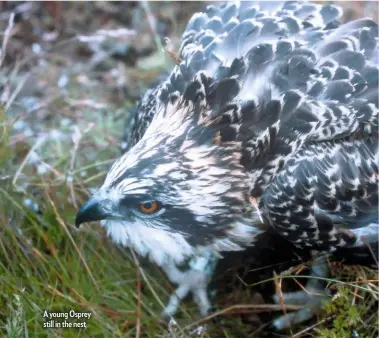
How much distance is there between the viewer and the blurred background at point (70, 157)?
146 inches

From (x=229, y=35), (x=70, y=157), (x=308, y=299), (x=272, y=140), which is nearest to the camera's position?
(x=272, y=140)

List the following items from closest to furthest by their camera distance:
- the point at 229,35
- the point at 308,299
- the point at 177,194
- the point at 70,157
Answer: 1. the point at 177,194
2. the point at 229,35
3. the point at 308,299
4. the point at 70,157

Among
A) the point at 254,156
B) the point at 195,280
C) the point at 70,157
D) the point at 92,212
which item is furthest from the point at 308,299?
the point at 70,157

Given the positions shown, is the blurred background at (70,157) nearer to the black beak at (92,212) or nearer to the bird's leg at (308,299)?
the bird's leg at (308,299)

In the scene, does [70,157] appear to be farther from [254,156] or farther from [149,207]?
[254,156]

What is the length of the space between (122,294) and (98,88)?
2.73 meters

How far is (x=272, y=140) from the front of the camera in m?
3.40

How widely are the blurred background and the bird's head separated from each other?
52 cm

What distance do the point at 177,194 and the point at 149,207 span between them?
167 millimetres

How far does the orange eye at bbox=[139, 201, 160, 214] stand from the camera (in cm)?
322

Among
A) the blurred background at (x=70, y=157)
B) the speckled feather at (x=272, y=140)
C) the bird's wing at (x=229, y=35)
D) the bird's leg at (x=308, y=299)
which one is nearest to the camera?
the speckled feather at (x=272, y=140)

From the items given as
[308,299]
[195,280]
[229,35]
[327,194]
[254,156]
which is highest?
[229,35]

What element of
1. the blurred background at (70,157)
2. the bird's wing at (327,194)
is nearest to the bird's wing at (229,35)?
the bird's wing at (327,194)

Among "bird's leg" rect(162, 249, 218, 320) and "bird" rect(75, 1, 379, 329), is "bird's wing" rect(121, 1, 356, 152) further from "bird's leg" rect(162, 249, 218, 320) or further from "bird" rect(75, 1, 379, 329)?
"bird's leg" rect(162, 249, 218, 320)
